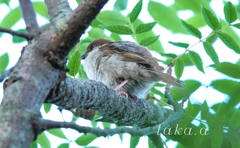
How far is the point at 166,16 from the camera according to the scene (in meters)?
3.26

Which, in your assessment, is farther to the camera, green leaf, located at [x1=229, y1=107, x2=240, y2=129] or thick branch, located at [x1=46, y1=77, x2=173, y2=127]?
thick branch, located at [x1=46, y1=77, x2=173, y2=127]

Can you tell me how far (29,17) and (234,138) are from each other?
1.24 metres

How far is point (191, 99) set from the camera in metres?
1.22

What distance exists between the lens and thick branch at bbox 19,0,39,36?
4.90ft

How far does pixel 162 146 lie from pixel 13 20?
2.23 metres

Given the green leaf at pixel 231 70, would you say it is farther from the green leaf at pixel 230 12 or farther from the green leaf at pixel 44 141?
the green leaf at pixel 44 141

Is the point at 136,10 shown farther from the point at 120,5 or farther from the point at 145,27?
the point at 120,5

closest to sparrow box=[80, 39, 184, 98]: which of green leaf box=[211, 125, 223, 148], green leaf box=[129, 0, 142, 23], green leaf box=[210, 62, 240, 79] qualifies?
green leaf box=[129, 0, 142, 23]

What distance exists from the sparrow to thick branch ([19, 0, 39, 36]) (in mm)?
1984

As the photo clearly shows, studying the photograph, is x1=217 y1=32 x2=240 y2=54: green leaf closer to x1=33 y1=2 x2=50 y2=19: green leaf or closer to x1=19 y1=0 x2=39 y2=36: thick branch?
x1=19 y1=0 x2=39 y2=36: thick branch

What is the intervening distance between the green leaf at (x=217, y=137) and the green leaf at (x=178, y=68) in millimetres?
1631

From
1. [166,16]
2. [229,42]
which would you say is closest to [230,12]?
[229,42]

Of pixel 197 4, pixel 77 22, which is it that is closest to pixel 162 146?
pixel 77 22

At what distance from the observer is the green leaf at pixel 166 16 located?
324 cm
